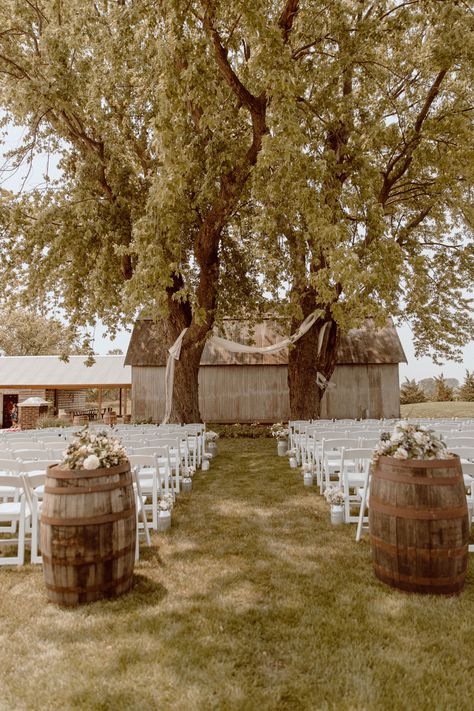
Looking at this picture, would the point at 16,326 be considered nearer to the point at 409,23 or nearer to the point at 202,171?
the point at 202,171

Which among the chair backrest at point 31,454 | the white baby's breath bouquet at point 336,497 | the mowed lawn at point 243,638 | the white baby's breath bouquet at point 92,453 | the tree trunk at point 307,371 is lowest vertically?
the mowed lawn at point 243,638

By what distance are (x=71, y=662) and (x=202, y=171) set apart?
11.6 meters

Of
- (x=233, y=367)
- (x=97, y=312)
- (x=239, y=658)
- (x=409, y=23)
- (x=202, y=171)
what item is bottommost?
(x=239, y=658)

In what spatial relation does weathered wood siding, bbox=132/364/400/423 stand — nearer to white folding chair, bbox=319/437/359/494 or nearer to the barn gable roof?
the barn gable roof

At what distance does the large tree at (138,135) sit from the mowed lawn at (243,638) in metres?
6.98

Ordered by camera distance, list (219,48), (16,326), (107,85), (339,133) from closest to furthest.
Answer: (219,48)
(107,85)
(339,133)
(16,326)

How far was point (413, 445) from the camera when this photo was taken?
174 inches

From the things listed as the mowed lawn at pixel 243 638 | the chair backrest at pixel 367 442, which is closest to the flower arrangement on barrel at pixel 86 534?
the mowed lawn at pixel 243 638

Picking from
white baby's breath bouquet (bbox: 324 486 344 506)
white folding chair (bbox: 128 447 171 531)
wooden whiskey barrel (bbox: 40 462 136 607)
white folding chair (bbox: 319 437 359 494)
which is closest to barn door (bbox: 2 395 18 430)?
white folding chair (bbox: 128 447 171 531)

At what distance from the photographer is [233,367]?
21.5 m

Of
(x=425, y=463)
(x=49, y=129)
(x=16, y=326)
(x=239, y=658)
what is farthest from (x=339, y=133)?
(x=16, y=326)

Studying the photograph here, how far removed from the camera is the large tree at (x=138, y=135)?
9.41 metres

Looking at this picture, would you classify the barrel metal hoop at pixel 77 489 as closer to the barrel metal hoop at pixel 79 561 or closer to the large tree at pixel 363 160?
the barrel metal hoop at pixel 79 561

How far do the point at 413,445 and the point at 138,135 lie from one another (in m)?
12.9
